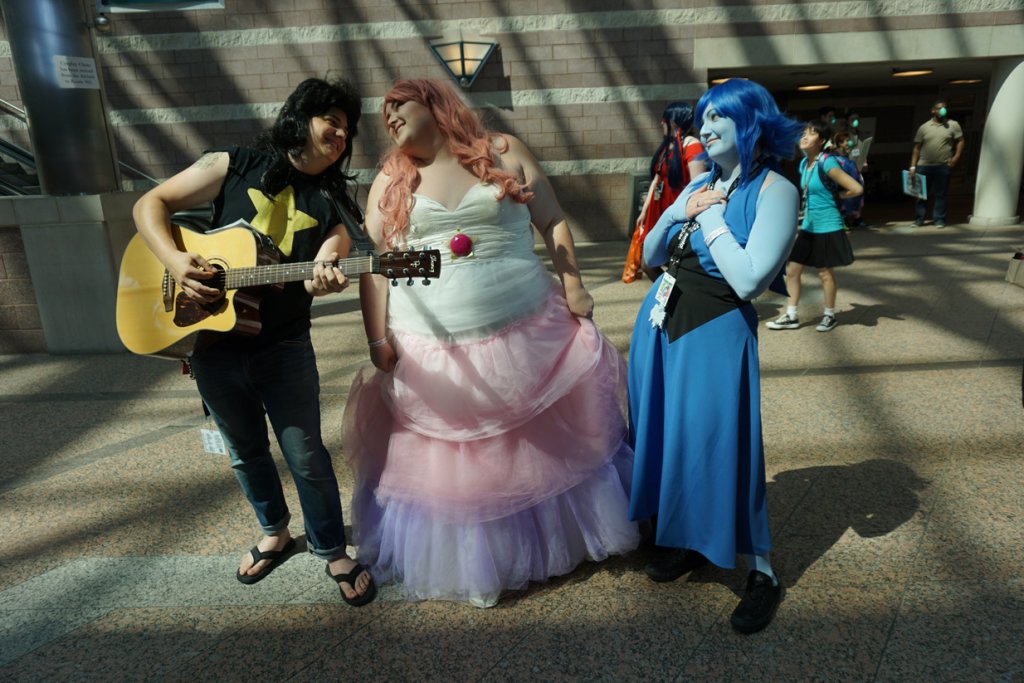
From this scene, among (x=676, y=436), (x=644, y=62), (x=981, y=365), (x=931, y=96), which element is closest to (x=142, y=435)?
(x=676, y=436)

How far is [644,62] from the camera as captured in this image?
35.2 feet

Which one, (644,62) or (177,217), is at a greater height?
(644,62)

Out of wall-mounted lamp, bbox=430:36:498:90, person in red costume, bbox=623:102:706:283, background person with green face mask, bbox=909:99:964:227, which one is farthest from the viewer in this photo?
background person with green face mask, bbox=909:99:964:227

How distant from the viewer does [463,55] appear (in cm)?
1048

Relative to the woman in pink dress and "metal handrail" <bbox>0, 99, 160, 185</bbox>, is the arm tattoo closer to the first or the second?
the woman in pink dress

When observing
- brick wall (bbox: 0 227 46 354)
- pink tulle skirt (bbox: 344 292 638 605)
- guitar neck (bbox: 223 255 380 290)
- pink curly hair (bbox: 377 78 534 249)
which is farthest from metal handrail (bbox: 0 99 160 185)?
pink tulle skirt (bbox: 344 292 638 605)

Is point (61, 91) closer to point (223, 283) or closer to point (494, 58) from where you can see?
point (223, 283)

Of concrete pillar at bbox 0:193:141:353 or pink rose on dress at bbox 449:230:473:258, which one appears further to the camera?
concrete pillar at bbox 0:193:141:353

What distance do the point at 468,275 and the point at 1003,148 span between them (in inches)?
462

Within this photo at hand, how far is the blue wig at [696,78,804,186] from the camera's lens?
7.24 feet

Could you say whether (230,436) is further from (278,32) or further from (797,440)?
(278,32)

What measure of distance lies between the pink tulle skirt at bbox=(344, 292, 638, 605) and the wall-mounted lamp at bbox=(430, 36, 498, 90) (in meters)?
8.79

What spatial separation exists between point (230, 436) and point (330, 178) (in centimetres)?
102

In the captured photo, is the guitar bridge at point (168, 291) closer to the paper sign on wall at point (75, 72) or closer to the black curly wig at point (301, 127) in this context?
the black curly wig at point (301, 127)
